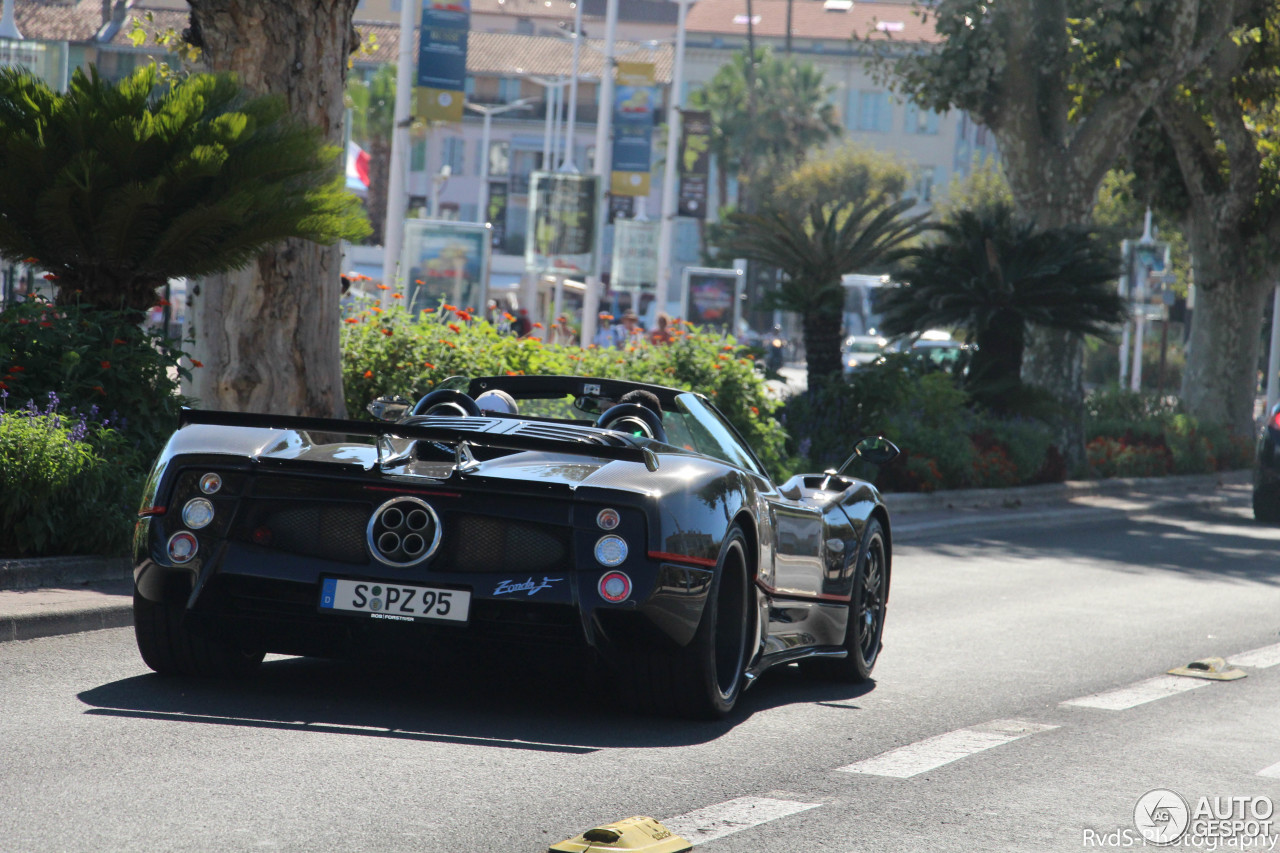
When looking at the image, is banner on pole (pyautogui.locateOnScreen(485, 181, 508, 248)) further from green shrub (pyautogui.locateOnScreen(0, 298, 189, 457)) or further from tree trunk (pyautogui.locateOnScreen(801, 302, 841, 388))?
green shrub (pyautogui.locateOnScreen(0, 298, 189, 457))

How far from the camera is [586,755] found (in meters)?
5.62

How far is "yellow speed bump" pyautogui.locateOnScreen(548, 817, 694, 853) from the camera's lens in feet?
14.1

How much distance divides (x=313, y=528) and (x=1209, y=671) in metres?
4.84

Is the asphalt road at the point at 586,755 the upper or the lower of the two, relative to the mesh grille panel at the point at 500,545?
lower

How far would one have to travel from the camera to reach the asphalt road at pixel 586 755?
4.59 meters

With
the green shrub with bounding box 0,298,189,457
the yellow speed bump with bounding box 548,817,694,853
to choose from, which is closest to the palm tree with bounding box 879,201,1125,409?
the green shrub with bounding box 0,298,189,457

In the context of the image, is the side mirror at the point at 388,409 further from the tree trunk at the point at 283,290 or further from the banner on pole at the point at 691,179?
the banner on pole at the point at 691,179

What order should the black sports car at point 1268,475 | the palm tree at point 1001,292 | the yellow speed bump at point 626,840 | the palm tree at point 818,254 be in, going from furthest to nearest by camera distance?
the palm tree at point 1001,292, the black sports car at point 1268,475, the palm tree at point 818,254, the yellow speed bump at point 626,840

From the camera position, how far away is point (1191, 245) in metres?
32.9

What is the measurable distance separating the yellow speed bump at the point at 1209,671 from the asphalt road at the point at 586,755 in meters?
0.12

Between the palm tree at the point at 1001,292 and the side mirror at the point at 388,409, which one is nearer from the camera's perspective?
the side mirror at the point at 388,409

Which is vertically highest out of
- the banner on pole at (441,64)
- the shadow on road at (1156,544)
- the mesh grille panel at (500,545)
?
the banner on pole at (441,64)

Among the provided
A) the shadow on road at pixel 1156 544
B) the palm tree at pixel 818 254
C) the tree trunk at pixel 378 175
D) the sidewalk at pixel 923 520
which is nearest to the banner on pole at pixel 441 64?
the palm tree at pixel 818 254

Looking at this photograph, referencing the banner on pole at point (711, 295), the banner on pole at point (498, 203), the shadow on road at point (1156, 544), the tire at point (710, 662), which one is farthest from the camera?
the banner on pole at point (498, 203)
